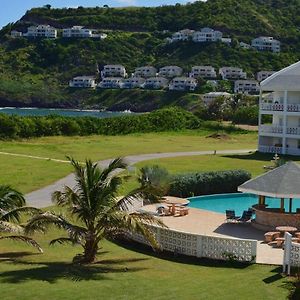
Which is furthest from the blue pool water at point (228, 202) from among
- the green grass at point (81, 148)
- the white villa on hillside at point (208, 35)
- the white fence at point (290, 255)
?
the white villa on hillside at point (208, 35)

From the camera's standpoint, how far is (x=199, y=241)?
20.4 meters

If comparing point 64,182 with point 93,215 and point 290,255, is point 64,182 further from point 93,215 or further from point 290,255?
point 290,255

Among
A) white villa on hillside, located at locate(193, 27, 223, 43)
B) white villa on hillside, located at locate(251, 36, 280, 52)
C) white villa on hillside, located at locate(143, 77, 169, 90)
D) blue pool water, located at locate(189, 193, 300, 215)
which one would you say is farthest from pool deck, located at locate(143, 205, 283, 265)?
white villa on hillside, located at locate(251, 36, 280, 52)

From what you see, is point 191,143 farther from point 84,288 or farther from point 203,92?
point 203,92

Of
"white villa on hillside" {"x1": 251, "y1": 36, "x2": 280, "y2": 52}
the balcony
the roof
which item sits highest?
"white villa on hillside" {"x1": 251, "y1": 36, "x2": 280, "y2": 52}

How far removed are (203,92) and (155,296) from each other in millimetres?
158600

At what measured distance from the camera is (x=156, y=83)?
630 ft

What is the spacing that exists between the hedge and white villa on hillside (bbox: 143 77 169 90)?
152606 millimetres

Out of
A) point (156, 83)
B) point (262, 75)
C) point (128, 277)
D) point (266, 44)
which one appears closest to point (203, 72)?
point (262, 75)

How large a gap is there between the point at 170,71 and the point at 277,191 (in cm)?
16979

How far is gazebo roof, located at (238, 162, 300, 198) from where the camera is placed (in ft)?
79.4

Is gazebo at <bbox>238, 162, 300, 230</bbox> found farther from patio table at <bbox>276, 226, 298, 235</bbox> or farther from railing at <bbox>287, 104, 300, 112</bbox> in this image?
railing at <bbox>287, 104, 300, 112</bbox>

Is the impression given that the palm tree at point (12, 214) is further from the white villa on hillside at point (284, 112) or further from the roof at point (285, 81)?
the white villa on hillside at point (284, 112)

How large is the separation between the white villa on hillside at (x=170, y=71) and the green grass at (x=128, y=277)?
563 ft
